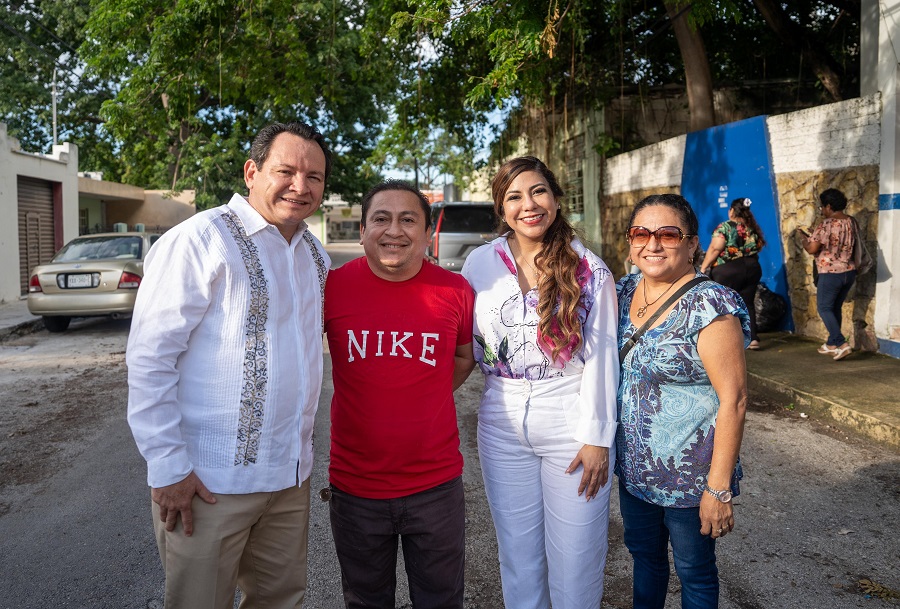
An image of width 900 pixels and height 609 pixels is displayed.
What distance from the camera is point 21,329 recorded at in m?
11.4

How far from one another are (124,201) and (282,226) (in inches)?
1089

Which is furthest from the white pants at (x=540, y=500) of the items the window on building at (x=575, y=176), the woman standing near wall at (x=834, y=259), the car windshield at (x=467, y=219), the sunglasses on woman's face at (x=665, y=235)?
the window on building at (x=575, y=176)

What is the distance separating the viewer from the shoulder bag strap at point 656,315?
2385mm

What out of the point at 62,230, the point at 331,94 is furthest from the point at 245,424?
the point at 62,230

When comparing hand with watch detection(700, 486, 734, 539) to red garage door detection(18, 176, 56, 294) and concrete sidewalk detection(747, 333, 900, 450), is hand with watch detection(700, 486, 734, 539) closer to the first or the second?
concrete sidewalk detection(747, 333, 900, 450)

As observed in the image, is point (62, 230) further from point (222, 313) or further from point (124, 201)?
point (222, 313)

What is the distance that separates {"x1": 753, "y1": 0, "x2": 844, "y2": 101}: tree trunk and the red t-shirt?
11942 mm

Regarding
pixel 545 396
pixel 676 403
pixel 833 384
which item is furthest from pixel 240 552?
pixel 833 384

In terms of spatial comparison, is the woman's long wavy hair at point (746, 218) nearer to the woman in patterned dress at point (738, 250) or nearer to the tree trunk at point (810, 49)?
the woman in patterned dress at point (738, 250)

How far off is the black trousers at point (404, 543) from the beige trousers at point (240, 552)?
15 centimetres

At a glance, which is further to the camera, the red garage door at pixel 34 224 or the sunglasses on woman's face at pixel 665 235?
the red garage door at pixel 34 224

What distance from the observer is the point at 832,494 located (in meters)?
4.33

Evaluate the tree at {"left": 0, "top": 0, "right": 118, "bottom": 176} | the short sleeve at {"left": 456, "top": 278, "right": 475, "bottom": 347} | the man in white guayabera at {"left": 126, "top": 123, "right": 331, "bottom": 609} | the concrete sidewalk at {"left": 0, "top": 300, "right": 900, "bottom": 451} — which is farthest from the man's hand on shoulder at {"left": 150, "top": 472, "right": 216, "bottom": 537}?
the tree at {"left": 0, "top": 0, "right": 118, "bottom": 176}

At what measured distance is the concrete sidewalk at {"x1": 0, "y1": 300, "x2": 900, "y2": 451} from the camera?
552 centimetres
